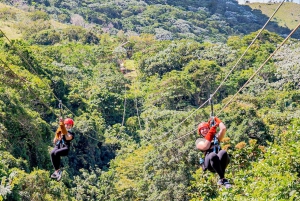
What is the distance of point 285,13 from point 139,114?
367 feet

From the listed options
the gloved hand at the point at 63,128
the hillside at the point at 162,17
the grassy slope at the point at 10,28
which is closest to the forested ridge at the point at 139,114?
the grassy slope at the point at 10,28

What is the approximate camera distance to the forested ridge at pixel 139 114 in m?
17.6

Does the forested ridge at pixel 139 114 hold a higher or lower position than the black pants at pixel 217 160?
lower

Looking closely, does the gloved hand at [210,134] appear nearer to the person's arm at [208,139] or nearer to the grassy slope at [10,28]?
the person's arm at [208,139]

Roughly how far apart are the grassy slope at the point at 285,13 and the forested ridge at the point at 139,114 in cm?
7841

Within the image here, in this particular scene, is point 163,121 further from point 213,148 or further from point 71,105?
point 213,148

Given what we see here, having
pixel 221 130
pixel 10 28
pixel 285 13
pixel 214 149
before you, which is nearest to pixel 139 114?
pixel 10 28

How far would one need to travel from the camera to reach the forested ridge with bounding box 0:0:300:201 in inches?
→ 693

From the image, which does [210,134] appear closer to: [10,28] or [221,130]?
[221,130]

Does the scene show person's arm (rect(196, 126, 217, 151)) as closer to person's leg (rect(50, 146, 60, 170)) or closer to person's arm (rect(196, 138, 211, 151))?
person's arm (rect(196, 138, 211, 151))

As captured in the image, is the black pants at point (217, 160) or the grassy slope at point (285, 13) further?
the grassy slope at point (285, 13)

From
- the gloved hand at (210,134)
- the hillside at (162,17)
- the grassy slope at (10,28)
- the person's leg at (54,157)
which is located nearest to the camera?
the gloved hand at (210,134)

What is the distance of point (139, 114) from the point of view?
4572cm

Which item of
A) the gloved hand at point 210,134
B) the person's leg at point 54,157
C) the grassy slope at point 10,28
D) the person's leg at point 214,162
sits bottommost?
the grassy slope at point 10,28
